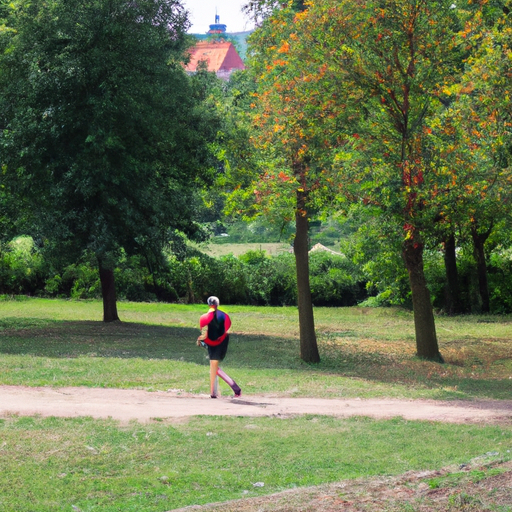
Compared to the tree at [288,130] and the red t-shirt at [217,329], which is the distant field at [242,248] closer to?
the tree at [288,130]

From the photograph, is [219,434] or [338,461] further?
[219,434]

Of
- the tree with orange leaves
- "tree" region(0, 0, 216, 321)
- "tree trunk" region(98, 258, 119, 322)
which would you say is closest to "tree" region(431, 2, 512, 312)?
the tree with orange leaves

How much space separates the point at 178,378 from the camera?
47.4ft

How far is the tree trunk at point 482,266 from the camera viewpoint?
31528 mm

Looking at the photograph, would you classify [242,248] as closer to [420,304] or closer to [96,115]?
[96,115]

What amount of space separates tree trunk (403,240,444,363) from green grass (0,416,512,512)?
27.5ft

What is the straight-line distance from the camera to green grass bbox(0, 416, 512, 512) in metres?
7.28

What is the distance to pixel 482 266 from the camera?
106ft

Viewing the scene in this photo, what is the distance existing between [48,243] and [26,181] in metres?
2.43

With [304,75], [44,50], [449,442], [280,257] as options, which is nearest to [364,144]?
[304,75]

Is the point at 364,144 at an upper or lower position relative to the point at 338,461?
upper

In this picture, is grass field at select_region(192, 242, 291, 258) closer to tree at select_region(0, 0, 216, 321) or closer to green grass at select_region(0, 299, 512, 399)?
green grass at select_region(0, 299, 512, 399)

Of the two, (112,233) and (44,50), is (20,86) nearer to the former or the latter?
(44,50)

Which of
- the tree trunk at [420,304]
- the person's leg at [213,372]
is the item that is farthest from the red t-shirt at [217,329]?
the tree trunk at [420,304]
